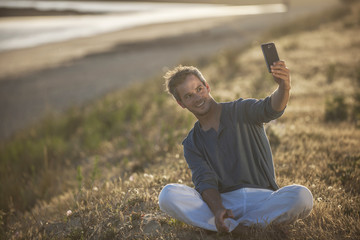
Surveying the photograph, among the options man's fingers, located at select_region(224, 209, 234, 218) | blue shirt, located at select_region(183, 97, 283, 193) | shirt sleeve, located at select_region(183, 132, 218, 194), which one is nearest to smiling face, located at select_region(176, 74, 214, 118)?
blue shirt, located at select_region(183, 97, 283, 193)

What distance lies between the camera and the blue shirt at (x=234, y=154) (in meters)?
2.66

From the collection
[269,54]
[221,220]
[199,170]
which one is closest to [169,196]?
[199,170]

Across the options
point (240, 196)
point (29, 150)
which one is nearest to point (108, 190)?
point (240, 196)

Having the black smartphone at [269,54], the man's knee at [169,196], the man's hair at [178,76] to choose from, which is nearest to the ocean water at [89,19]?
the man's hair at [178,76]

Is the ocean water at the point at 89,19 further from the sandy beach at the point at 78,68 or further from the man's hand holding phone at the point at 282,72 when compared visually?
the man's hand holding phone at the point at 282,72

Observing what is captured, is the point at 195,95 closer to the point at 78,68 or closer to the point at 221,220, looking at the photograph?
the point at 221,220

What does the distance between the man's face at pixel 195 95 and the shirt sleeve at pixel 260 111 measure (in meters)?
0.33

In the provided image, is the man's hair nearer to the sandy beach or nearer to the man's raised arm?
the man's raised arm

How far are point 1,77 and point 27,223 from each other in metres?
16.1

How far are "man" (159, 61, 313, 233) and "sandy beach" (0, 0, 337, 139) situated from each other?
5.84m

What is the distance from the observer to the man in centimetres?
254

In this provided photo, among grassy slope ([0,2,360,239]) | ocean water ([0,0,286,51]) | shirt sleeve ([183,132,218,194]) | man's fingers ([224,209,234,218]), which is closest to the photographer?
man's fingers ([224,209,234,218])

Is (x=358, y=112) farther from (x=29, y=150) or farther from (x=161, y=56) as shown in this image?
(x=161, y=56)

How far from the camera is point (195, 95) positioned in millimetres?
2723
